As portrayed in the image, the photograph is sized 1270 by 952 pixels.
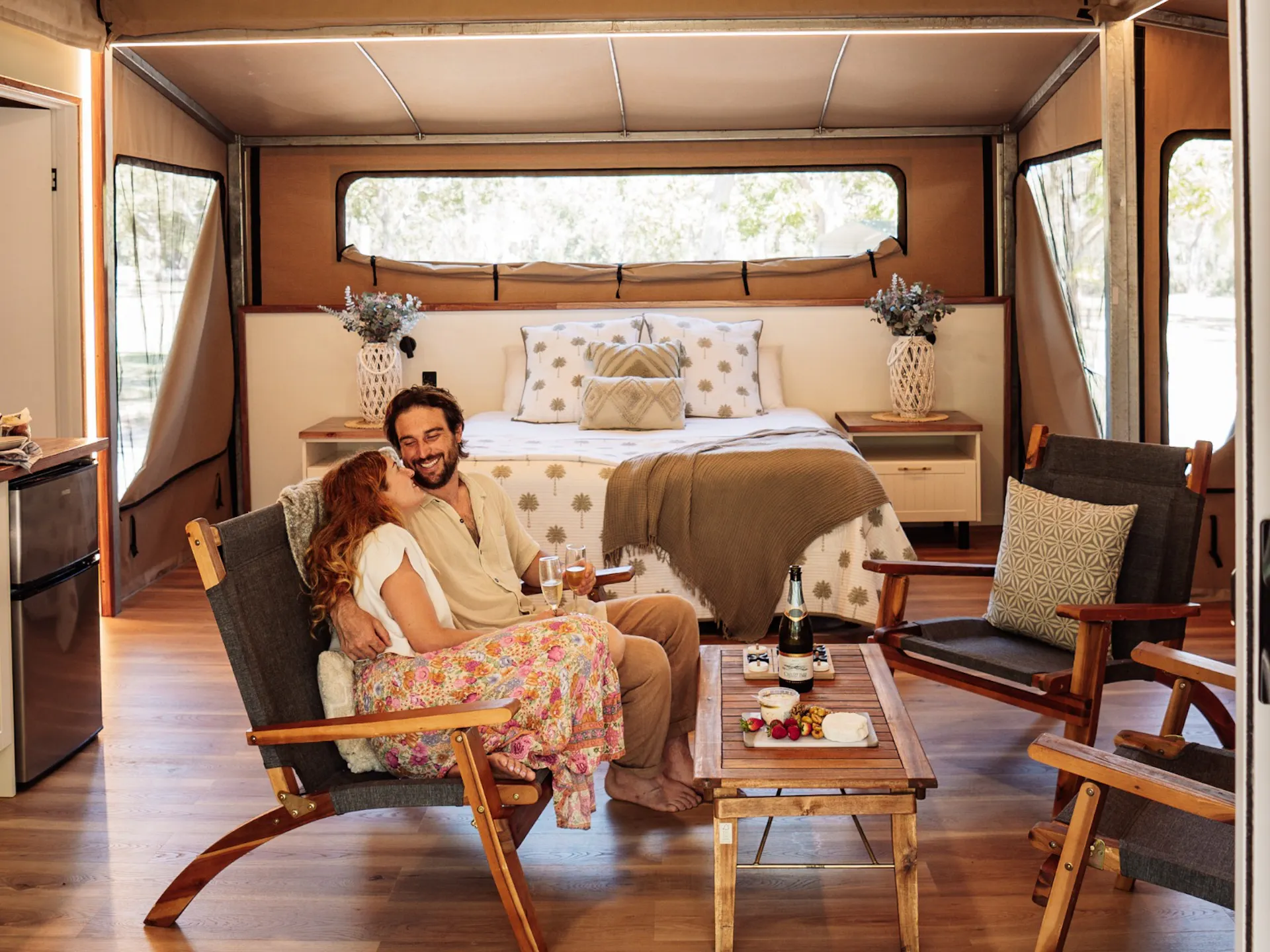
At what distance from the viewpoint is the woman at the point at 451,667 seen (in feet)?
7.86

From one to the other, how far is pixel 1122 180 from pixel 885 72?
1.38 m

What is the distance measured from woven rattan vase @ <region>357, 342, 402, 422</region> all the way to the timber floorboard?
2.74 metres

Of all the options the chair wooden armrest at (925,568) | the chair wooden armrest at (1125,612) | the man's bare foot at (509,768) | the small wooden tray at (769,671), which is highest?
the chair wooden armrest at (925,568)

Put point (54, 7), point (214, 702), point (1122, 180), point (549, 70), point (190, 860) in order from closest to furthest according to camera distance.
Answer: point (190, 860), point (214, 702), point (54, 7), point (1122, 180), point (549, 70)

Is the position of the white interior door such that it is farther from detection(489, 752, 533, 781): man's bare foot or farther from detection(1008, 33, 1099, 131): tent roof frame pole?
detection(1008, 33, 1099, 131): tent roof frame pole

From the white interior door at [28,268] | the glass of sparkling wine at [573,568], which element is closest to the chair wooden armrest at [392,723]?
the glass of sparkling wine at [573,568]

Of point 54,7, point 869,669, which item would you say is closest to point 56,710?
point 869,669

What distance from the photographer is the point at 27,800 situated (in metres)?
3.07

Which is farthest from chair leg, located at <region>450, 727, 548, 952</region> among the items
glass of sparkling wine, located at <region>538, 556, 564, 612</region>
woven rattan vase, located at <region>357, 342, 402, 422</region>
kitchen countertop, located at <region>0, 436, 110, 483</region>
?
woven rattan vase, located at <region>357, 342, 402, 422</region>

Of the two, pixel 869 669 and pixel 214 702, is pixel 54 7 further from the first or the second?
pixel 869 669

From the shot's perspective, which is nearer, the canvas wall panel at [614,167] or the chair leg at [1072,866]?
the chair leg at [1072,866]

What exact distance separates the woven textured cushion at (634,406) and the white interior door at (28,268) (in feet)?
7.17

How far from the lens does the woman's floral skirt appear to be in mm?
2393

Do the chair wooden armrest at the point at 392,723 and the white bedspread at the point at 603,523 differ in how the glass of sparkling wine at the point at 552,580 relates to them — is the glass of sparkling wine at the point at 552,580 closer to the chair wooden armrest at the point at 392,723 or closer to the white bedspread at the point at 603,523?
the chair wooden armrest at the point at 392,723
